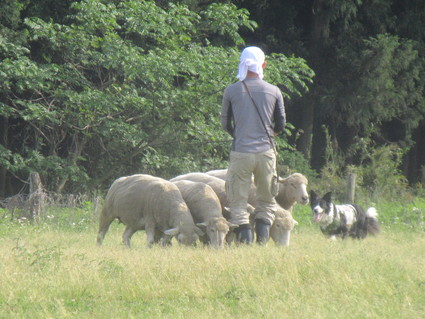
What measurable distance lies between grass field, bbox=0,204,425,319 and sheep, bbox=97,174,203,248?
1.58 m

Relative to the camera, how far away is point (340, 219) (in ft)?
45.4

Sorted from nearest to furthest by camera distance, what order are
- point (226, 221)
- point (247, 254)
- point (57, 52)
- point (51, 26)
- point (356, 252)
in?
point (247, 254), point (356, 252), point (226, 221), point (51, 26), point (57, 52)

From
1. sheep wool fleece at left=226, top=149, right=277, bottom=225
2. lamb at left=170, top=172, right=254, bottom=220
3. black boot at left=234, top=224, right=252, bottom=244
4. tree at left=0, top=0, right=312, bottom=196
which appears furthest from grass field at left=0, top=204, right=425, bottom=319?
tree at left=0, top=0, right=312, bottom=196

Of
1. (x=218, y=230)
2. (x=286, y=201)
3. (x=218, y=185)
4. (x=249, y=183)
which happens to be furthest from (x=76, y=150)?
(x=249, y=183)

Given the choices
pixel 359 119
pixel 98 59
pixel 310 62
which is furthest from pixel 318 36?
pixel 98 59

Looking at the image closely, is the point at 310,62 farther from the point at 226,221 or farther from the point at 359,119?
the point at 226,221

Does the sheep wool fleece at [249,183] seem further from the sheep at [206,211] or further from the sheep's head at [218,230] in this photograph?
the sheep at [206,211]

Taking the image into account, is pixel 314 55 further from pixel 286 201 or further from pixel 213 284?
pixel 213 284

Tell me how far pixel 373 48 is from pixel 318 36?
2123 millimetres

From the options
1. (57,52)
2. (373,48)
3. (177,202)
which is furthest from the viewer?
(373,48)

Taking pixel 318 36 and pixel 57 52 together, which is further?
pixel 318 36

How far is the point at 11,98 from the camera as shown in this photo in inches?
833

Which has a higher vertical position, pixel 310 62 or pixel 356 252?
pixel 310 62

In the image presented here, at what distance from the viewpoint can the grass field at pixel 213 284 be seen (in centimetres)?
732
